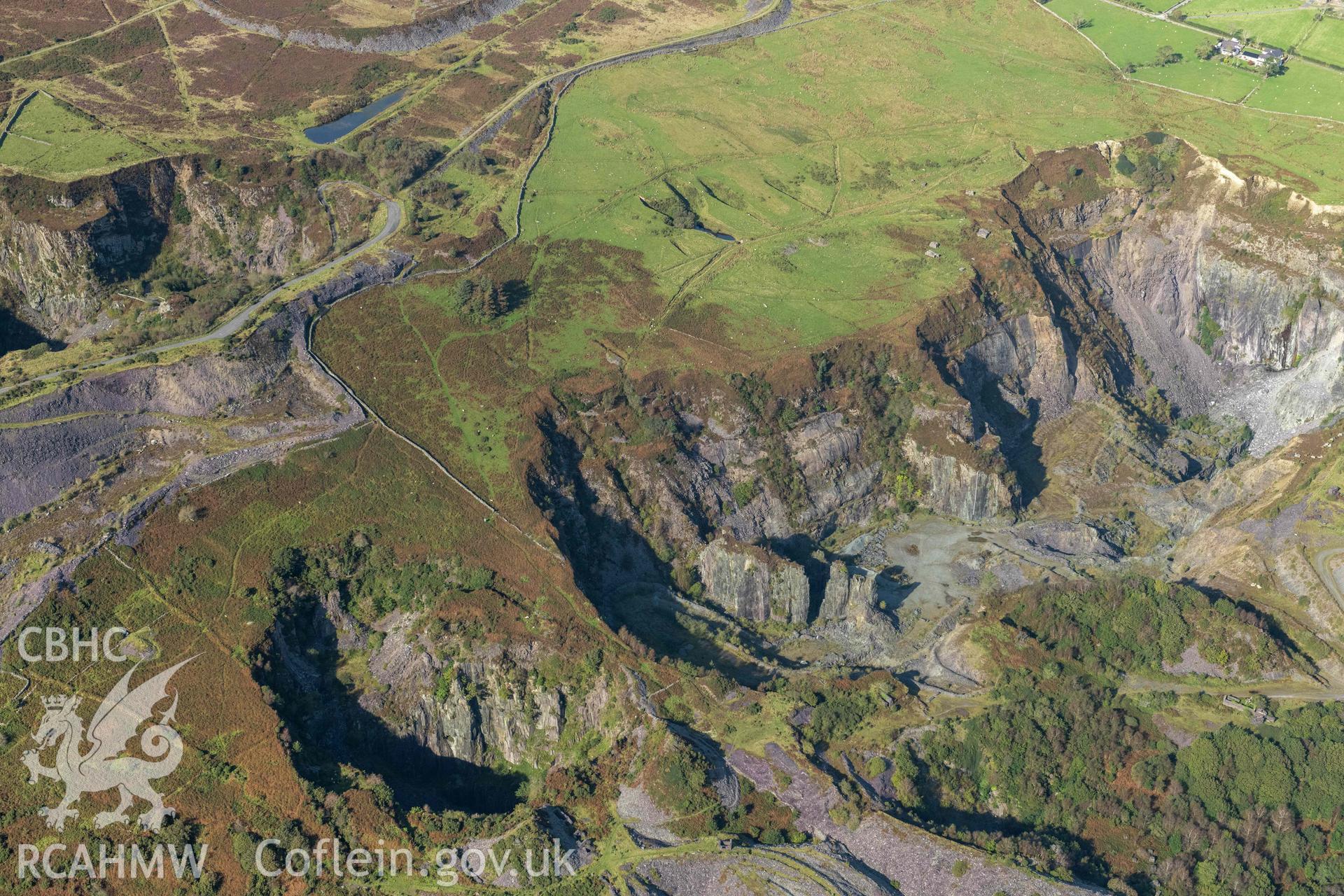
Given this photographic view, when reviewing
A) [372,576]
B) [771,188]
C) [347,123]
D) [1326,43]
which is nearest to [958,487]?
[771,188]

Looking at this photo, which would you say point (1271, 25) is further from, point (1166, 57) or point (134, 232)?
point (134, 232)

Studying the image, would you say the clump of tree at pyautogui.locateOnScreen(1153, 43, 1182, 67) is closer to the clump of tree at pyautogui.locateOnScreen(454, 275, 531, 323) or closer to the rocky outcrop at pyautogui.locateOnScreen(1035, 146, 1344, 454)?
the rocky outcrop at pyautogui.locateOnScreen(1035, 146, 1344, 454)

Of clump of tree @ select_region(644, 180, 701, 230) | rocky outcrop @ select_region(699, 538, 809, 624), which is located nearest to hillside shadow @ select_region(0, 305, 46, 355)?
clump of tree @ select_region(644, 180, 701, 230)

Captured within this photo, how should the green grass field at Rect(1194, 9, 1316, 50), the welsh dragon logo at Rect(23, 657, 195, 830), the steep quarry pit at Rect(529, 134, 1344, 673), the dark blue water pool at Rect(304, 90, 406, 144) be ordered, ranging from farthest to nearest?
the green grass field at Rect(1194, 9, 1316, 50), the dark blue water pool at Rect(304, 90, 406, 144), the steep quarry pit at Rect(529, 134, 1344, 673), the welsh dragon logo at Rect(23, 657, 195, 830)

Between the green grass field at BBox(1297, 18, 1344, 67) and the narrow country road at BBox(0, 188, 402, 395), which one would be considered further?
the green grass field at BBox(1297, 18, 1344, 67)

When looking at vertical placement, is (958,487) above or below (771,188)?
below

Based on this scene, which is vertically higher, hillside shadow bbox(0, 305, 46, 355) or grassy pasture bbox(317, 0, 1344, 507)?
grassy pasture bbox(317, 0, 1344, 507)

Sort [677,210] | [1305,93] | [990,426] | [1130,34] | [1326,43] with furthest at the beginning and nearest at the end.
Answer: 1. [1130,34]
2. [1326,43]
3. [1305,93]
4. [677,210]
5. [990,426]
